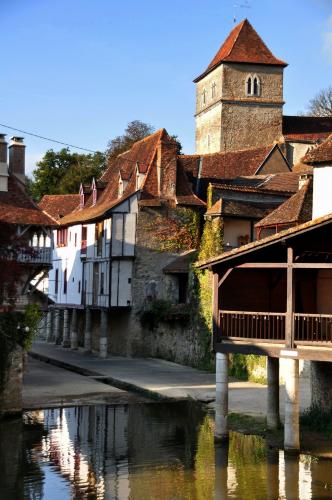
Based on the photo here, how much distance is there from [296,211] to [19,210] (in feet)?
33.8

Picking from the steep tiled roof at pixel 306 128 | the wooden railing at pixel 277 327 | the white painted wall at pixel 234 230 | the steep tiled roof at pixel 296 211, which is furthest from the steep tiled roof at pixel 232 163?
the wooden railing at pixel 277 327

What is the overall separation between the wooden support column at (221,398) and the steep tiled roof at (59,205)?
34029 millimetres

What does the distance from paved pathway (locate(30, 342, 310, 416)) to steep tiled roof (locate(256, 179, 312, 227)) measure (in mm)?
6225

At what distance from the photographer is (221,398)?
19.0 meters

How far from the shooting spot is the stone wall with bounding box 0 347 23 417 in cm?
2239

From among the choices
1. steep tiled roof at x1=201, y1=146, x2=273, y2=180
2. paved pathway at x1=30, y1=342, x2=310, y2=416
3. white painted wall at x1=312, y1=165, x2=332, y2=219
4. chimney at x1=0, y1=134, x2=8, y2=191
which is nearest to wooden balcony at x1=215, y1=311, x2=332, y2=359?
white painted wall at x1=312, y1=165, x2=332, y2=219

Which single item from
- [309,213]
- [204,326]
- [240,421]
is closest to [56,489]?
[240,421]

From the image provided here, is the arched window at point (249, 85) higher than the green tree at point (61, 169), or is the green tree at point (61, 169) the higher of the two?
the arched window at point (249, 85)

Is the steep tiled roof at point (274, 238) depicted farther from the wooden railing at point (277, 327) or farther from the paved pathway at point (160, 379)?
the paved pathway at point (160, 379)

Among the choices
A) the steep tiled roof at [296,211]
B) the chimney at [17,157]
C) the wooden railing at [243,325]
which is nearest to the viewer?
the wooden railing at [243,325]

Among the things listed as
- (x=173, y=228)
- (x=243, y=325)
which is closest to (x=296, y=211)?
(x=243, y=325)

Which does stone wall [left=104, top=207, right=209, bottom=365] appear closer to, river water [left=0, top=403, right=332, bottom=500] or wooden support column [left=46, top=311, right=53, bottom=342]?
wooden support column [left=46, top=311, right=53, bottom=342]

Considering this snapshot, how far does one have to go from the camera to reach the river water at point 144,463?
15188 millimetres

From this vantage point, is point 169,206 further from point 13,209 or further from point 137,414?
point 137,414
